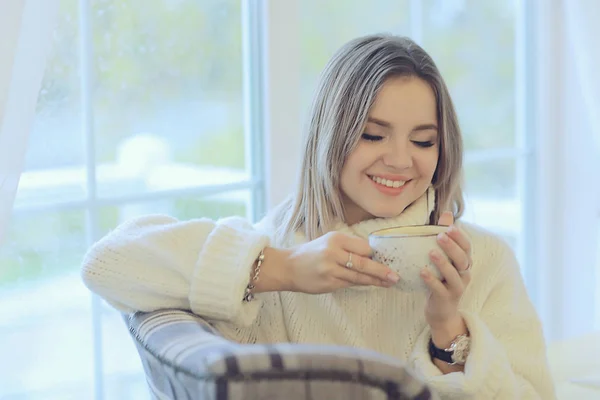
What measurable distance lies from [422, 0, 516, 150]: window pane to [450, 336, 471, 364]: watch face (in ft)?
4.28

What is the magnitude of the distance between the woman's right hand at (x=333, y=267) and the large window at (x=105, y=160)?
2.03 ft

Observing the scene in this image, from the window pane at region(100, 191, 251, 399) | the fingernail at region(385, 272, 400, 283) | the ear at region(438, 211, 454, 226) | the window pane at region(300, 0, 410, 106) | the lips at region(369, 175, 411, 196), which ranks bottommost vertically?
the window pane at region(100, 191, 251, 399)

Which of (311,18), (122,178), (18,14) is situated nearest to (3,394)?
(122,178)

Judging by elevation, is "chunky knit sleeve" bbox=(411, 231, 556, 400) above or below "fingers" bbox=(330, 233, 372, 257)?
below

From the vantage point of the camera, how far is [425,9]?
2.40 meters

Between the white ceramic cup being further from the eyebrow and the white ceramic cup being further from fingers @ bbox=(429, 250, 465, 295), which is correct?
the eyebrow

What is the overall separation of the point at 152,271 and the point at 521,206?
1.76m

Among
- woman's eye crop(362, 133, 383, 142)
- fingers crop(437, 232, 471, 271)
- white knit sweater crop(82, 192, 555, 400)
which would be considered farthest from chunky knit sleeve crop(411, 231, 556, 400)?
woman's eye crop(362, 133, 383, 142)

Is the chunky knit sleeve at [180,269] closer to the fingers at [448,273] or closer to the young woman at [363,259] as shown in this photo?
the young woman at [363,259]

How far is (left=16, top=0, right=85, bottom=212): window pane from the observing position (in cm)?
169

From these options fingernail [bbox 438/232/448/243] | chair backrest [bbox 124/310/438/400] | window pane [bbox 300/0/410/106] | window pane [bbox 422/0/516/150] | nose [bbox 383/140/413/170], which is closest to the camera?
chair backrest [bbox 124/310/438/400]

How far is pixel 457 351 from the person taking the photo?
128 centimetres

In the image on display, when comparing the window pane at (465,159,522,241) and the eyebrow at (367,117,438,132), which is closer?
the eyebrow at (367,117,438,132)

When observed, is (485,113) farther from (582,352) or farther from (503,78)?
(582,352)
